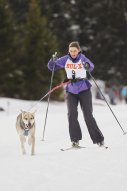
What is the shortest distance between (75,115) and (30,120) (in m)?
0.85

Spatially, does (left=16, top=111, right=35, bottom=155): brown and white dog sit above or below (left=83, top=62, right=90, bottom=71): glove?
below

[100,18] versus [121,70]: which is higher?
[100,18]

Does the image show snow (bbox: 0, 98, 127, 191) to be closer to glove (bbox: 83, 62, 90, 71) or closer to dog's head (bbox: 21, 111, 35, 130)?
dog's head (bbox: 21, 111, 35, 130)

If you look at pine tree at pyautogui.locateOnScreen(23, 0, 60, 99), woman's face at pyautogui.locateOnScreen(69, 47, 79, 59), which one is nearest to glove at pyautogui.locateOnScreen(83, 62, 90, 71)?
woman's face at pyautogui.locateOnScreen(69, 47, 79, 59)

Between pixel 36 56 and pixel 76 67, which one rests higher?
pixel 36 56

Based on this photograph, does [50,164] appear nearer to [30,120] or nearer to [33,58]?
[30,120]

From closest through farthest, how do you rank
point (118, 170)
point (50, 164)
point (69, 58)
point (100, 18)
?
point (118, 170) < point (50, 164) < point (69, 58) < point (100, 18)

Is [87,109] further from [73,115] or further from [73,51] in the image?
[73,51]

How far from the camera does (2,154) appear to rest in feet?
39.5

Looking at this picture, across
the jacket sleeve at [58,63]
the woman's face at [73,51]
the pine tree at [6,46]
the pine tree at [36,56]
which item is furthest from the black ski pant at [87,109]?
the pine tree at [36,56]

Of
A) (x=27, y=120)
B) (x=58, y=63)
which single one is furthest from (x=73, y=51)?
(x=27, y=120)

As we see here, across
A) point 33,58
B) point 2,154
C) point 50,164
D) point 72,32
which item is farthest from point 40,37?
point 50,164

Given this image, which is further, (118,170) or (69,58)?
(69,58)

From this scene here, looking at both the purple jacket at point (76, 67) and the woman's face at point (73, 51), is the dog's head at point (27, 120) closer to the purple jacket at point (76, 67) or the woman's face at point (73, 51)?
the purple jacket at point (76, 67)
